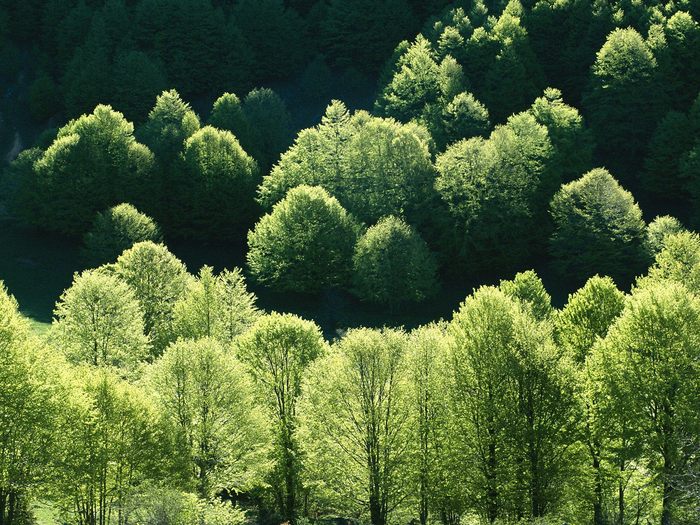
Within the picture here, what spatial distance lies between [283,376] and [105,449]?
15.8 metres

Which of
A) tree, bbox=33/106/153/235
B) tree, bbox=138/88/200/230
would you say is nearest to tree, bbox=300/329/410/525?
tree, bbox=138/88/200/230

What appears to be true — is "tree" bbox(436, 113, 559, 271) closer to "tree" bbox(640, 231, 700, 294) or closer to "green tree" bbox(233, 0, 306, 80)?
"tree" bbox(640, 231, 700, 294)

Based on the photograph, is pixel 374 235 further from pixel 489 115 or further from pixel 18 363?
pixel 18 363

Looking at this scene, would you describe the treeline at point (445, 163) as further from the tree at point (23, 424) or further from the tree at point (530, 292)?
the tree at point (23, 424)

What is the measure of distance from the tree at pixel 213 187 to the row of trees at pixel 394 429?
2112 inches

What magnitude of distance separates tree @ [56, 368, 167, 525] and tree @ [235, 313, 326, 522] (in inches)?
365

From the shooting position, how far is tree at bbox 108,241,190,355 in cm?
9925

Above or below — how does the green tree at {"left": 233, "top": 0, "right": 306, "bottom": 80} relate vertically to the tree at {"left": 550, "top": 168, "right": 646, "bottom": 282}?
above

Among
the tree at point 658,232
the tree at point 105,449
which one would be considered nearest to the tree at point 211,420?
the tree at point 105,449

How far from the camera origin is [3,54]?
15738 centimetres

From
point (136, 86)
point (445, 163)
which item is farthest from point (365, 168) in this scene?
point (136, 86)

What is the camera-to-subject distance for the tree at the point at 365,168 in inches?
4803

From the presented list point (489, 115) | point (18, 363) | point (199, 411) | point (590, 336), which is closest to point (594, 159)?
point (489, 115)

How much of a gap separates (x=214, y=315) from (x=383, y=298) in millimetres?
25225
